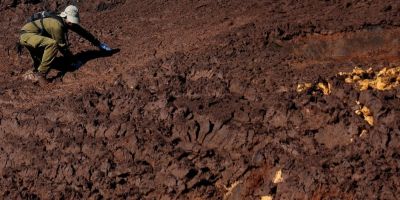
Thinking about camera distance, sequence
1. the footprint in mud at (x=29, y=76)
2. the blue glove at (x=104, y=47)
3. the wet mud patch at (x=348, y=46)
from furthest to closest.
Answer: the blue glove at (x=104, y=47) < the footprint in mud at (x=29, y=76) < the wet mud patch at (x=348, y=46)

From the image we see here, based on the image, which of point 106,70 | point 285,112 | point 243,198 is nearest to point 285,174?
point 243,198

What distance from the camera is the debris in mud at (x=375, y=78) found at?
5.25 meters

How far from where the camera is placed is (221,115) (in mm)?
5406

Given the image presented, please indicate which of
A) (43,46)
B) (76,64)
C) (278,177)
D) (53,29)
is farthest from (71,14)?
(278,177)

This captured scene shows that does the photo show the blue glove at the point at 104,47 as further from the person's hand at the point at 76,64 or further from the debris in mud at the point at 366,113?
the debris in mud at the point at 366,113

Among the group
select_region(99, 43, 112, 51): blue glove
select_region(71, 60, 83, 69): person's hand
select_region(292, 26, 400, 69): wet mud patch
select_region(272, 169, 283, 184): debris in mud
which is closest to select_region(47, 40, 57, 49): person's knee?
select_region(71, 60, 83, 69): person's hand

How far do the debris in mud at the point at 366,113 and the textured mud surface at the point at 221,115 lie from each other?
0.14ft

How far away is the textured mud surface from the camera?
4742 mm

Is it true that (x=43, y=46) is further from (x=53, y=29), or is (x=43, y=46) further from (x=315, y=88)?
(x=315, y=88)

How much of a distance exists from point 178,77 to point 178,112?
2.68 ft

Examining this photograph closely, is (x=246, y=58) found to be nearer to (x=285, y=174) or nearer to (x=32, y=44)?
(x=285, y=174)

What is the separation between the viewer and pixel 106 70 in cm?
717

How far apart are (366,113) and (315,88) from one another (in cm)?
69

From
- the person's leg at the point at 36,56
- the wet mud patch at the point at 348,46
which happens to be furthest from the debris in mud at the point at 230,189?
the person's leg at the point at 36,56
